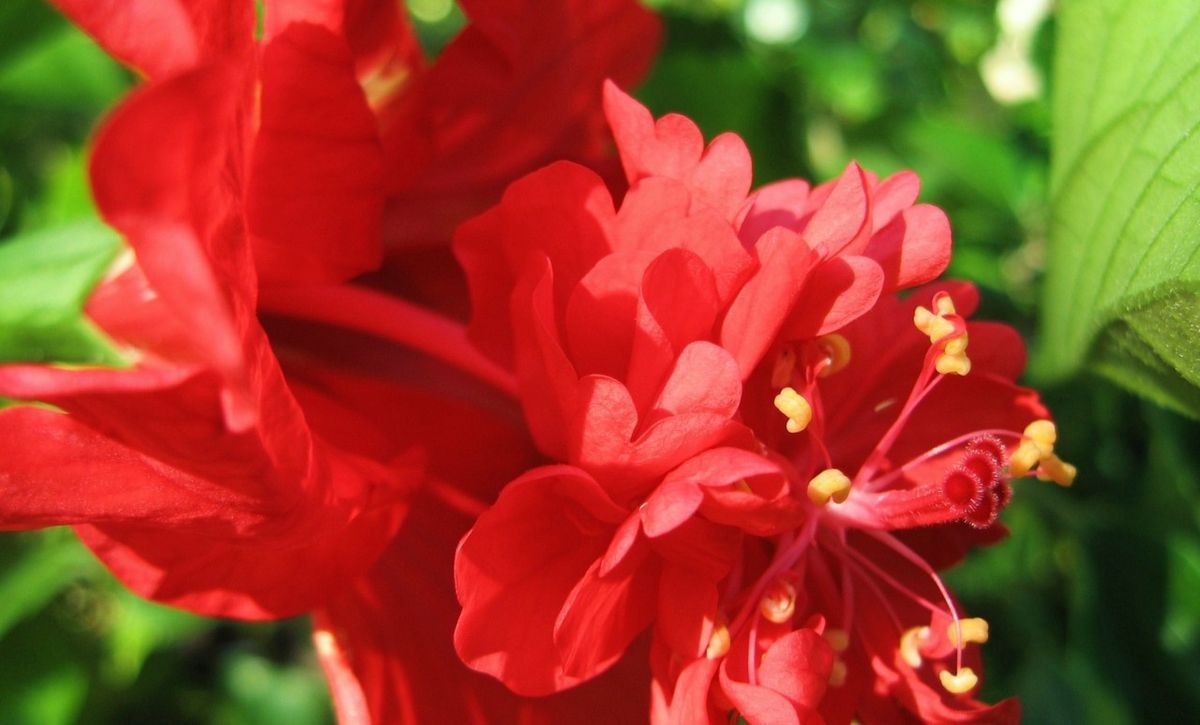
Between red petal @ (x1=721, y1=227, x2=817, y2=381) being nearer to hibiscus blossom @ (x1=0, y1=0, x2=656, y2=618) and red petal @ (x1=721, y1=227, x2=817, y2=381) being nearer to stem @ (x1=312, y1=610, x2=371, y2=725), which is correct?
hibiscus blossom @ (x1=0, y1=0, x2=656, y2=618)

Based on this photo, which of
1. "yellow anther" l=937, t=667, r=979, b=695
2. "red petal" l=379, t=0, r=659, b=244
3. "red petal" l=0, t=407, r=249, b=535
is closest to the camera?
"red petal" l=0, t=407, r=249, b=535

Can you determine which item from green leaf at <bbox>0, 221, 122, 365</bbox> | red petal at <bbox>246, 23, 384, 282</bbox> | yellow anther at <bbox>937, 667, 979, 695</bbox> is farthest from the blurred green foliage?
yellow anther at <bbox>937, 667, 979, 695</bbox>

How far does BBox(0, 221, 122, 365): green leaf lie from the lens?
612 millimetres

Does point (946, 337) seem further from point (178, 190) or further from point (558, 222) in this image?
point (178, 190)

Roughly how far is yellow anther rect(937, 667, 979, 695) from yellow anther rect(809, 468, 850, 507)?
0.11 meters

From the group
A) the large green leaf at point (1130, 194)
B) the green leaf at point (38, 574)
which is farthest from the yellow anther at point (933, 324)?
the green leaf at point (38, 574)

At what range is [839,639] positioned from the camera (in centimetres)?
61

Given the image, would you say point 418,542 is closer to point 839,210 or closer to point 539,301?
point 539,301

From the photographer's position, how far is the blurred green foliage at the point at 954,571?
0.95m

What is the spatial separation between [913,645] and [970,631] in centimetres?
3

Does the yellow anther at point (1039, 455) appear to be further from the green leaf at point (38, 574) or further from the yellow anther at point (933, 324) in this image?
the green leaf at point (38, 574)

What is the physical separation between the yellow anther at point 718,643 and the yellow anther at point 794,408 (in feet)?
0.33

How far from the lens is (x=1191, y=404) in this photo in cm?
64

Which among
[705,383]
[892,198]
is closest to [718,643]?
[705,383]
